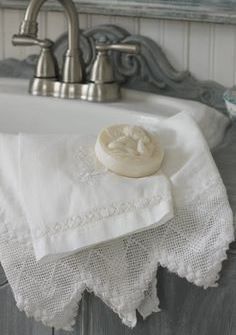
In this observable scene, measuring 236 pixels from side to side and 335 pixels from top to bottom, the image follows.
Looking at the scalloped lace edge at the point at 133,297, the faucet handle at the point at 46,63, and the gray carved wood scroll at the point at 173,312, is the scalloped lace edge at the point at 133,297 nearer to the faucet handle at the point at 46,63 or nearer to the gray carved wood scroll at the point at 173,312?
the gray carved wood scroll at the point at 173,312

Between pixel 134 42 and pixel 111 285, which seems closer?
pixel 111 285

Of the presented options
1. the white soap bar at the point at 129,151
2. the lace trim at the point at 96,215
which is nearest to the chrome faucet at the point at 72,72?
the white soap bar at the point at 129,151

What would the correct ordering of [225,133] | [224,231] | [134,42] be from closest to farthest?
[224,231] < [225,133] < [134,42]

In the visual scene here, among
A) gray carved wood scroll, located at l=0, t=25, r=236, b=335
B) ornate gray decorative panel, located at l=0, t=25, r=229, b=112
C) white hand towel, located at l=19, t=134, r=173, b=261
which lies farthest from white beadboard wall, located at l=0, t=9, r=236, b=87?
white hand towel, located at l=19, t=134, r=173, b=261

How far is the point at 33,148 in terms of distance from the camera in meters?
0.98

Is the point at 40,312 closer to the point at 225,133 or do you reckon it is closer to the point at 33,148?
the point at 33,148

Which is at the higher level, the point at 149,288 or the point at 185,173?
the point at 185,173

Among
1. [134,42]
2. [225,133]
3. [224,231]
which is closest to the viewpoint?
[224,231]

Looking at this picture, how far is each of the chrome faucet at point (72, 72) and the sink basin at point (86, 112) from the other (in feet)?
0.06

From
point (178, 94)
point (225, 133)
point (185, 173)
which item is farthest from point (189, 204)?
point (178, 94)

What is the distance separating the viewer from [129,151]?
976 mm

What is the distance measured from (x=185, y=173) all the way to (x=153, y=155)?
0.04 metres

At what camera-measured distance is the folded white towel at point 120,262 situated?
907 millimetres

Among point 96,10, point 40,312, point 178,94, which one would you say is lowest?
point 40,312
